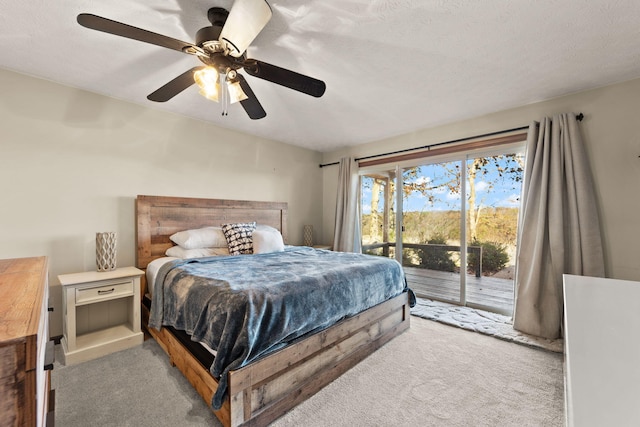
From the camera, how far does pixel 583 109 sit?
258 centimetres

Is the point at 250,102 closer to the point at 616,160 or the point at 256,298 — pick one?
the point at 256,298

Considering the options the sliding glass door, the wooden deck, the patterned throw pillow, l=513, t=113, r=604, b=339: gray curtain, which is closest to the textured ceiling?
l=513, t=113, r=604, b=339: gray curtain

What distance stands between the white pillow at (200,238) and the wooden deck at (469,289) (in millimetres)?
2759

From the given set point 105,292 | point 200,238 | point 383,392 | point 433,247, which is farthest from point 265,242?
point 433,247

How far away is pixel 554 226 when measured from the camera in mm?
2572

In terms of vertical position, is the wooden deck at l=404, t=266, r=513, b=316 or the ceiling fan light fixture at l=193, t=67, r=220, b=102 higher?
the ceiling fan light fixture at l=193, t=67, r=220, b=102

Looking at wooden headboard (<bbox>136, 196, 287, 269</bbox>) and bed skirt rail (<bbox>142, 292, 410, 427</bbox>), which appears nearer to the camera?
bed skirt rail (<bbox>142, 292, 410, 427</bbox>)

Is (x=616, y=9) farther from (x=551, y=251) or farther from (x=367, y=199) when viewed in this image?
(x=367, y=199)

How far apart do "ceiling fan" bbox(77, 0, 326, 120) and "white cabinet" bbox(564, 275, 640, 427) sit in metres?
1.70

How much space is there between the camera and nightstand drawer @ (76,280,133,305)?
218 centimetres

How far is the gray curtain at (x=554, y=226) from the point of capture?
2.46 metres

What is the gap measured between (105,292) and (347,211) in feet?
10.6

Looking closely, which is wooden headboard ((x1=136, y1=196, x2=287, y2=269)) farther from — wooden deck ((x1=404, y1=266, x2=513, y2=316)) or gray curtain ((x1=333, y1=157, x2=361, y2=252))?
wooden deck ((x1=404, y1=266, x2=513, y2=316))

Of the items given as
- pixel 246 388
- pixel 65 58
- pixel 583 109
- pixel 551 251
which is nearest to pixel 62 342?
pixel 246 388
